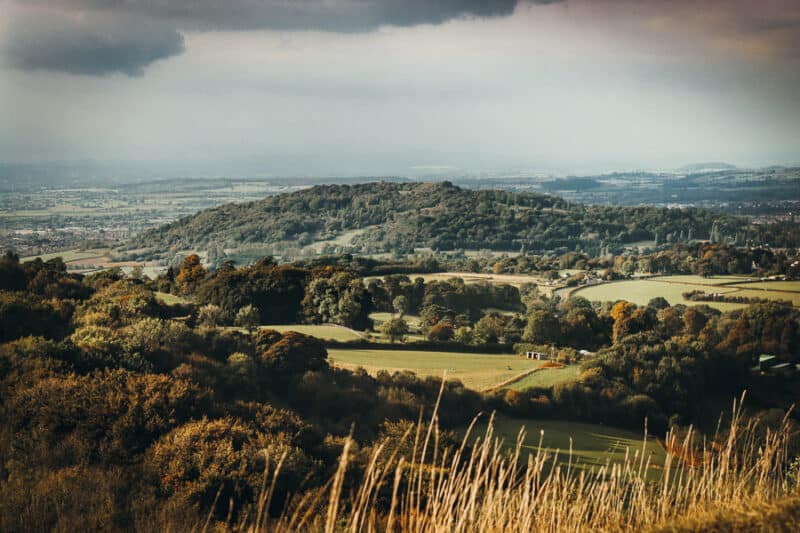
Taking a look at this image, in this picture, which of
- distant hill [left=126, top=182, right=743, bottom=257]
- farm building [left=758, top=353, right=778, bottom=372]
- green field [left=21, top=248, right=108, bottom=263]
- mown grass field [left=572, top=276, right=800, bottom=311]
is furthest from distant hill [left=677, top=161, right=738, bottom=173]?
green field [left=21, top=248, right=108, bottom=263]

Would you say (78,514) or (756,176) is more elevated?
(756,176)

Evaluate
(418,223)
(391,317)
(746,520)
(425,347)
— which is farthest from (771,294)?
(418,223)

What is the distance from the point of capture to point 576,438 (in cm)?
1038

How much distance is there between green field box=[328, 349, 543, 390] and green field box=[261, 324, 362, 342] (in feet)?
2.90

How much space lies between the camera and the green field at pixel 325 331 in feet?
53.9

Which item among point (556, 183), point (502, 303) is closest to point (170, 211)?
point (502, 303)

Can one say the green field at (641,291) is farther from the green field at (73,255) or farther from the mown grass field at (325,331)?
the green field at (73,255)

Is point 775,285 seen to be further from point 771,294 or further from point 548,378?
point 548,378

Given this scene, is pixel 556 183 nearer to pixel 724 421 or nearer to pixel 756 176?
pixel 756 176

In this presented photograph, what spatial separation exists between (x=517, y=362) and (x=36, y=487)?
12.2 metres

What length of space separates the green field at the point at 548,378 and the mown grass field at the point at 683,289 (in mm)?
8548

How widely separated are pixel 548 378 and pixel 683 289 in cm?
1222

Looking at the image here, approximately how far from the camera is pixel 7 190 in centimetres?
2292

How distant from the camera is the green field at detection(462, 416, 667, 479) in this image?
9273 mm
